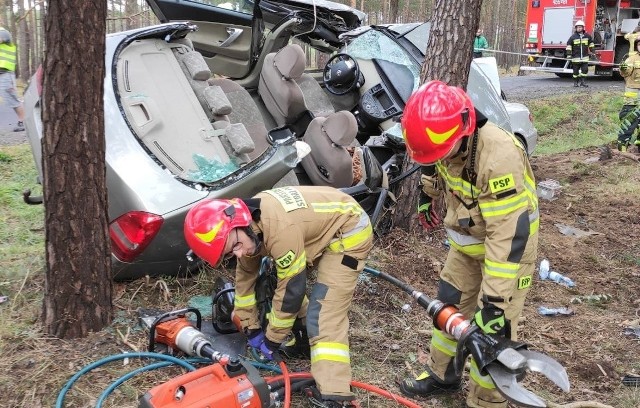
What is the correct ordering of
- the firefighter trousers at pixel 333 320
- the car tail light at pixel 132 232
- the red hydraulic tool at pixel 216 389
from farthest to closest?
the car tail light at pixel 132 232, the firefighter trousers at pixel 333 320, the red hydraulic tool at pixel 216 389

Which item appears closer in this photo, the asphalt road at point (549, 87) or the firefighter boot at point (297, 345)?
the firefighter boot at point (297, 345)

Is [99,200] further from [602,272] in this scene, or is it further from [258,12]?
[602,272]

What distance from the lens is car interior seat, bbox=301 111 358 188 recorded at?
4.20 meters

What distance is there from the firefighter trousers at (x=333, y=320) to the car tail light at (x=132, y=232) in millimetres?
912

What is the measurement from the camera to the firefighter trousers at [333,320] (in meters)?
2.68

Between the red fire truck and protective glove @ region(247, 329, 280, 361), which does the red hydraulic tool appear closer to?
protective glove @ region(247, 329, 280, 361)

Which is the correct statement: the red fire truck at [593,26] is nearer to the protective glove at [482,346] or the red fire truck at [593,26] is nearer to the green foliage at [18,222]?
the green foliage at [18,222]

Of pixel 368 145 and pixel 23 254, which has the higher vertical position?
pixel 368 145

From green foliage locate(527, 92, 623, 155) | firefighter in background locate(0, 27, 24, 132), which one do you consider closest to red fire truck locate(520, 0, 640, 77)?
green foliage locate(527, 92, 623, 155)

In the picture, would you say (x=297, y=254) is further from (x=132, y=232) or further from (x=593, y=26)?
(x=593, y=26)

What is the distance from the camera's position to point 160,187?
3.11 metres

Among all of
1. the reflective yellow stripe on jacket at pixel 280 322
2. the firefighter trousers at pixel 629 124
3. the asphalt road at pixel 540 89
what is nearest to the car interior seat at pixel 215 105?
the reflective yellow stripe on jacket at pixel 280 322

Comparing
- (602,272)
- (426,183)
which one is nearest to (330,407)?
(426,183)

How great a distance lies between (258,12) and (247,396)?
3.70 meters
